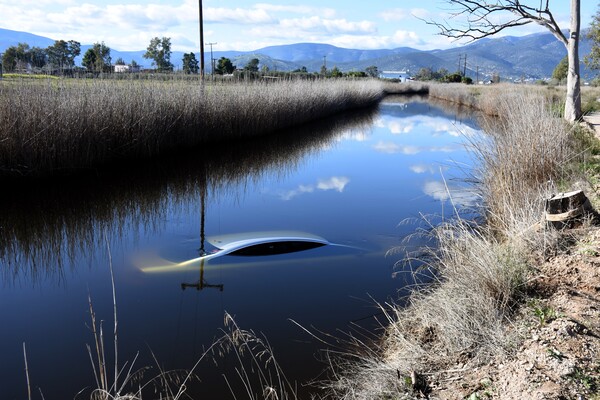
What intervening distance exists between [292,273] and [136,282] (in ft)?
5.20

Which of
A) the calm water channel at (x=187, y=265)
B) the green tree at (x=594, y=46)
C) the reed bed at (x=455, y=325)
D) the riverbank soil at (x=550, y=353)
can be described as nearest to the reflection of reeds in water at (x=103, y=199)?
the calm water channel at (x=187, y=265)

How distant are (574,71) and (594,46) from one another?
17280 mm

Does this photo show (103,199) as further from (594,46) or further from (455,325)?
(594,46)

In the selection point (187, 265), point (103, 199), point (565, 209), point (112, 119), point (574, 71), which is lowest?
point (187, 265)

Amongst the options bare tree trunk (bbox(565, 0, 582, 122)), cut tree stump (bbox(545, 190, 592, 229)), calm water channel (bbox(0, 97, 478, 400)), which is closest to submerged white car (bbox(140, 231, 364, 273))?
calm water channel (bbox(0, 97, 478, 400))

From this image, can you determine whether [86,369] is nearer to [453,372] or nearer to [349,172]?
[453,372]

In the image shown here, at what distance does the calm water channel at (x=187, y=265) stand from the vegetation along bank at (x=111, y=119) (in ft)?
1.75

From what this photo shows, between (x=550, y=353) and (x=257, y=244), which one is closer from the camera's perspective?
(x=550, y=353)

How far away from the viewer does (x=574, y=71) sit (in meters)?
10.8

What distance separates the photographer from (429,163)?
43.3ft

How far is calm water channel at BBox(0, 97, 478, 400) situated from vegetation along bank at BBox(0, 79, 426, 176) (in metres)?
0.53

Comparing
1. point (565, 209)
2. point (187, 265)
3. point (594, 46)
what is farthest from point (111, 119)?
point (594, 46)

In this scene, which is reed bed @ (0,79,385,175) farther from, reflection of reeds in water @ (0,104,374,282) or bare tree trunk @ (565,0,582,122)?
bare tree trunk @ (565,0,582,122)

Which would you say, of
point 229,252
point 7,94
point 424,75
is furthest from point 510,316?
point 424,75
